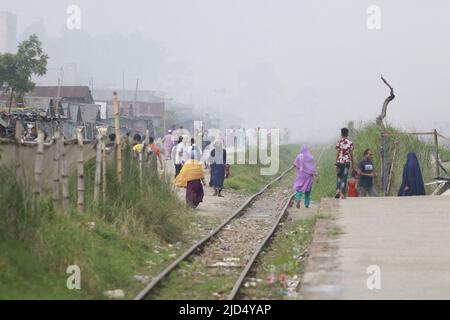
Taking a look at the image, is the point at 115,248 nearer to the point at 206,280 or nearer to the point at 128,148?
the point at 206,280

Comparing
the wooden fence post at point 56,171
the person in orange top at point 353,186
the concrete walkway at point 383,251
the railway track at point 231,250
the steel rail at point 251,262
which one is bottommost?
the railway track at point 231,250

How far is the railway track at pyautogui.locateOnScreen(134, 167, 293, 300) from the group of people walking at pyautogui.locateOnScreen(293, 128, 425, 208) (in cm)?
99

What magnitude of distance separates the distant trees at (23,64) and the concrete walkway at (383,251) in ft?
110

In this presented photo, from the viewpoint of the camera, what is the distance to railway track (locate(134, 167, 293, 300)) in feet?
36.4

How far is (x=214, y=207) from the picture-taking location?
22953mm

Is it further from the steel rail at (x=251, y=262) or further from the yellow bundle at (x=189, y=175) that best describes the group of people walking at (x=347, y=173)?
the yellow bundle at (x=189, y=175)

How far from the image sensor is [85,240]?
1201 cm

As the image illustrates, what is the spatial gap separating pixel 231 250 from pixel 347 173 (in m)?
7.08

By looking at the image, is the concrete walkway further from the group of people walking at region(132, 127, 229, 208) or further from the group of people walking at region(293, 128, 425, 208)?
the group of people walking at region(132, 127, 229, 208)

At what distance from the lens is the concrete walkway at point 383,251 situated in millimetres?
10078

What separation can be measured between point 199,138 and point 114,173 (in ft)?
81.8

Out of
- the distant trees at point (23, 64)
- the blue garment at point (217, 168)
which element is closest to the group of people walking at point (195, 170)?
the blue garment at point (217, 168)

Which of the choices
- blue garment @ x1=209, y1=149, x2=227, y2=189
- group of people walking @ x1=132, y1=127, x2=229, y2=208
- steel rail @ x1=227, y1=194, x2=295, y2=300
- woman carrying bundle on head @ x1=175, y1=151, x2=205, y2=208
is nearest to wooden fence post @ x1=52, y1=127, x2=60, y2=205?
steel rail @ x1=227, y1=194, x2=295, y2=300

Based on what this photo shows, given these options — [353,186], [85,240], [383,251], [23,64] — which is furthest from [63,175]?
[23,64]
